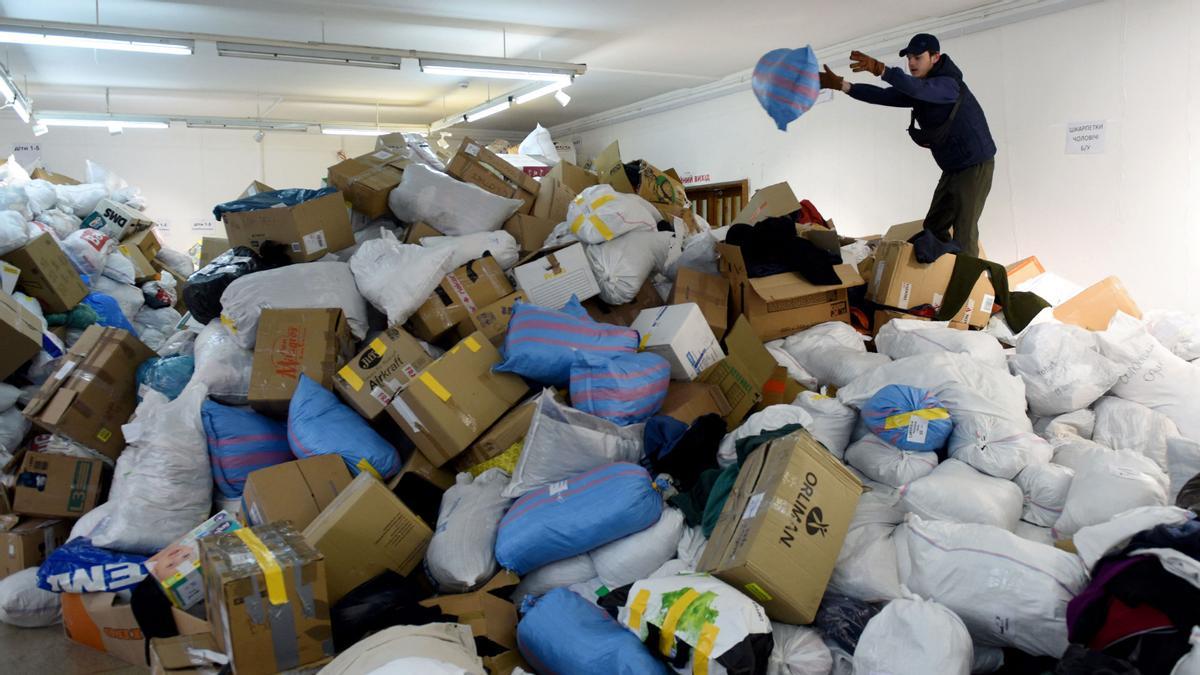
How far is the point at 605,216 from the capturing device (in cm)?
314

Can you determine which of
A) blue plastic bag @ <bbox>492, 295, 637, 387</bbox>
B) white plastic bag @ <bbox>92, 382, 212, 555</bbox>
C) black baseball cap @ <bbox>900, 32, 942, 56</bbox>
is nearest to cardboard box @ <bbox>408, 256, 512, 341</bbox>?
blue plastic bag @ <bbox>492, 295, 637, 387</bbox>

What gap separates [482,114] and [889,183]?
14.1 ft

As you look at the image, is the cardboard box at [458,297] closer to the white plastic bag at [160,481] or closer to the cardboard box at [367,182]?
the cardboard box at [367,182]

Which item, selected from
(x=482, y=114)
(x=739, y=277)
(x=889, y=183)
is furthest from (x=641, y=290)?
(x=482, y=114)

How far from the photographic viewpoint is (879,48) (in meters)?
5.58

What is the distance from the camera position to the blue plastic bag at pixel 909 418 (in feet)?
7.00

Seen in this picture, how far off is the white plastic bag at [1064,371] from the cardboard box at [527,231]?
6.74 ft

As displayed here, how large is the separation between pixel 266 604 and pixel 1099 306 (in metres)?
3.58

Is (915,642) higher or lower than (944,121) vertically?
lower

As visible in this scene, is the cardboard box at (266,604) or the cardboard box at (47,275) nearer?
the cardboard box at (266,604)

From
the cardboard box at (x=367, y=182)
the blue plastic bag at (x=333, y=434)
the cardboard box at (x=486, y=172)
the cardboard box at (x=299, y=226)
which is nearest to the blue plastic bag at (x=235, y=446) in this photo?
the blue plastic bag at (x=333, y=434)

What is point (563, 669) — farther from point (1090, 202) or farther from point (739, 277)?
point (1090, 202)

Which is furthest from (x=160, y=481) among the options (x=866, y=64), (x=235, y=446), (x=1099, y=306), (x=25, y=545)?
(x=1099, y=306)

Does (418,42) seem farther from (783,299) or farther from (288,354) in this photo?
(783,299)
